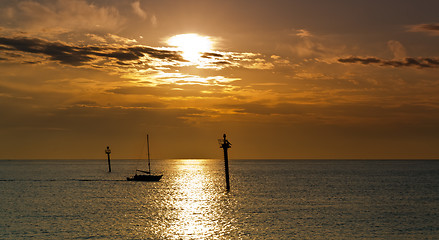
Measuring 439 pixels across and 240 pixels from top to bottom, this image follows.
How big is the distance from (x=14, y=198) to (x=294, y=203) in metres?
51.5

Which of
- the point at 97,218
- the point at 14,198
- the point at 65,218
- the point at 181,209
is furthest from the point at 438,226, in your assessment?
the point at 14,198

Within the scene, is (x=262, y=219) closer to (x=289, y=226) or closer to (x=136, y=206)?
(x=289, y=226)

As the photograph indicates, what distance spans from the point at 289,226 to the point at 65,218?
27.8 meters

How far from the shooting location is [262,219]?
56.9m

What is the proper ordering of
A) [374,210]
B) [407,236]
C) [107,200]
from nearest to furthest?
1. [407,236]
2. [374,210]
3. [107,200]

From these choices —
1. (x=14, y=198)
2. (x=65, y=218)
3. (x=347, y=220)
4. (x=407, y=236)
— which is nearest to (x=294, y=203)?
(x=347, y=220)

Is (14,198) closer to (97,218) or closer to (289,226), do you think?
(97,218)

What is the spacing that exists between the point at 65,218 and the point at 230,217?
68.0 feet

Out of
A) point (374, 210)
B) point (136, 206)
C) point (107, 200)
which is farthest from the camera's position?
point (107, 200)

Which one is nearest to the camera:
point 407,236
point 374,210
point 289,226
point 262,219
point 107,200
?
point 407,236

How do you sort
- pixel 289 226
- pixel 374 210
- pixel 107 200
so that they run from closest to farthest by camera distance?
pixel 289 226 < pixel 374 210 < pixel 107 200

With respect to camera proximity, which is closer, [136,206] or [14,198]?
[136,206]

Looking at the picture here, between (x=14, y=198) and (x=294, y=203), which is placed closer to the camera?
(x=294, y=203)

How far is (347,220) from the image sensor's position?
57125mm
